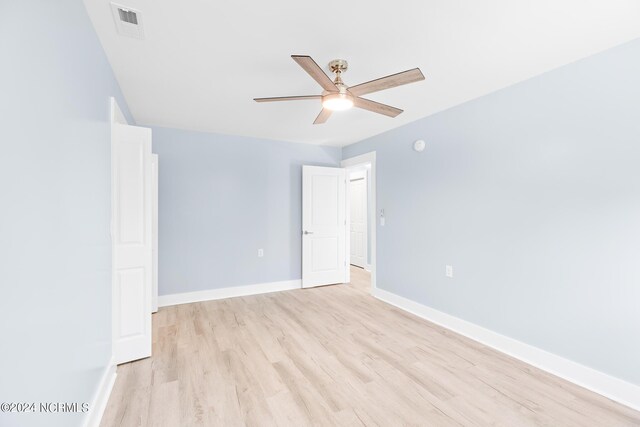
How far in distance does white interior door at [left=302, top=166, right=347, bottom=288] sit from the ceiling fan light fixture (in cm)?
244

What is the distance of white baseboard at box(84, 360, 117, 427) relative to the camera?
5.46 feet

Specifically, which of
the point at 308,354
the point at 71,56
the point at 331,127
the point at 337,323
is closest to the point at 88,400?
the point at 308,354

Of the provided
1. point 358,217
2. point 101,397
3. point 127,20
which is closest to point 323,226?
point 358,217

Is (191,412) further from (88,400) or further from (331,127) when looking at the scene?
(331,127)

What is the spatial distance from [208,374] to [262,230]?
8.07ft

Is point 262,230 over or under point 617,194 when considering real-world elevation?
under

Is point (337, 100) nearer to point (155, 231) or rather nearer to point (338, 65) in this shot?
point (338, 65)

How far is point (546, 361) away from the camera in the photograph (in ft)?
7.70

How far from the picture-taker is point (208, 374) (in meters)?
2.26

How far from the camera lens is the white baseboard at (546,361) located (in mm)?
1945

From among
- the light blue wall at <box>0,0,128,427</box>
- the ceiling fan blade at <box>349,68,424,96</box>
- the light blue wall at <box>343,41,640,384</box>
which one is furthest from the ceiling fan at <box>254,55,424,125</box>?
the light blue wall at <box>343,41,640,384</box>

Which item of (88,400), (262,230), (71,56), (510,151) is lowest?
(88,400)

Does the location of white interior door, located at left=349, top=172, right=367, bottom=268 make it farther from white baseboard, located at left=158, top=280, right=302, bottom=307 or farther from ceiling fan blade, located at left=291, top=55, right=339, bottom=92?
ceiling fan blade, located at left=291, top=55, right=339, bottom=92

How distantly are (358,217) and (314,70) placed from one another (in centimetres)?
527
